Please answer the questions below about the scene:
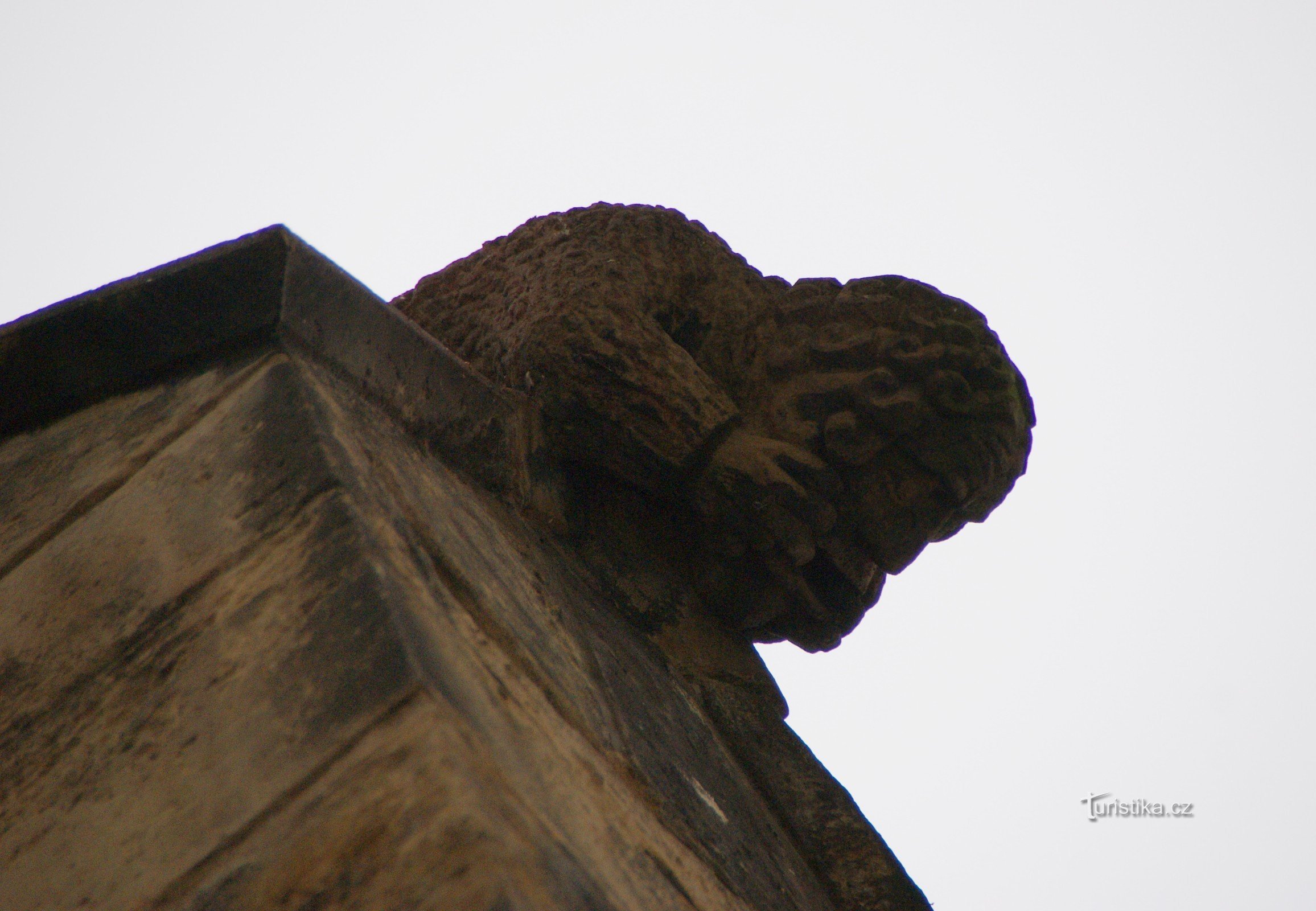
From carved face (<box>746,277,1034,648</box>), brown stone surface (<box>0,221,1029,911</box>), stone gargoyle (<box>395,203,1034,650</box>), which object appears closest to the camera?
brown stone surface (<box>0,221,1029,911</box>)

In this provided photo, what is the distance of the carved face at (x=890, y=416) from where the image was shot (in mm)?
2227

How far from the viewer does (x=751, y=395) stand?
7.58ft

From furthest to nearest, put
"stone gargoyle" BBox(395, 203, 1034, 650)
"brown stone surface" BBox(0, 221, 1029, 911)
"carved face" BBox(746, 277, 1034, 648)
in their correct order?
"carved face" BBox(746, 277, 1034, 648) → "stone gargoyle" BBox(395, 203, 1034, 650) → "brown stone surface" BBox(0, 221, 1029, 911)

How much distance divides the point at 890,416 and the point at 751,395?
A: 0.86 ft

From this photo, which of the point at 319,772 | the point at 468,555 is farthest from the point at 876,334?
the point at 319,772

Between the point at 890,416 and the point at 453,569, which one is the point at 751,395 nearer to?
the point at 890,416

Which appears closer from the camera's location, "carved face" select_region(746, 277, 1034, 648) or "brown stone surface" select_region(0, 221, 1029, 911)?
"brown stone surface" select_region(0, 221, 1029, 911)

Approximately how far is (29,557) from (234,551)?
32 centimetres

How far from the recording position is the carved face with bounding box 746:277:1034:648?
223cm

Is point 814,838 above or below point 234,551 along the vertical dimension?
below

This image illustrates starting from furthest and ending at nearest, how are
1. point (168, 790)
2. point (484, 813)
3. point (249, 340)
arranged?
point (249, 340) < point (168, 790) < point (484, 813)

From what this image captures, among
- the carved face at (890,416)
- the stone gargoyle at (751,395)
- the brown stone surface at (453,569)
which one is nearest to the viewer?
the brown stone surface at (453,569)

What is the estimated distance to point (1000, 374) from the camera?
2279 millimetres

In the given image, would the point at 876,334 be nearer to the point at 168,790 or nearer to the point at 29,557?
the point at 29,557
